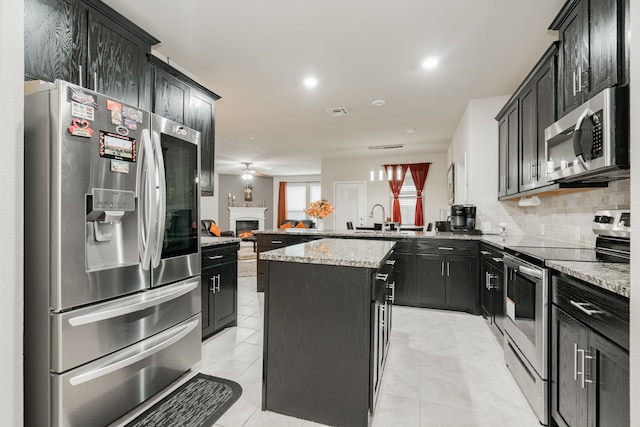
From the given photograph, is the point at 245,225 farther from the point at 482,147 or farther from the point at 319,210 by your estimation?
the point at 482,147

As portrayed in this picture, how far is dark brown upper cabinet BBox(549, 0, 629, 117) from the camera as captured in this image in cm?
150

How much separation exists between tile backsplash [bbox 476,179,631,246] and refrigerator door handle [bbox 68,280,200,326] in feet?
9.85

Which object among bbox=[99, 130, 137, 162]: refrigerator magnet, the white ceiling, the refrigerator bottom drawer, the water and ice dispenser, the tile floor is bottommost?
the tile floor

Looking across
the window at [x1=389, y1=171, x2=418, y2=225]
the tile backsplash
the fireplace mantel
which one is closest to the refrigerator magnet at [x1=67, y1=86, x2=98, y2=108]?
the tile backsplash

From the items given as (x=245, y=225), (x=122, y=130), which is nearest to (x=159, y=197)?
(x=122, y=130)

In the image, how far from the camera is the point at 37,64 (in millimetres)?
1673

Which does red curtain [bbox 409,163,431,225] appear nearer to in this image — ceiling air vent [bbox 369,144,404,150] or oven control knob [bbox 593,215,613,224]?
ceiling air vent [bbox 369,144,404,150]

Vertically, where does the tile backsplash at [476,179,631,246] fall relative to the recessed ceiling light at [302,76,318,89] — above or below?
below

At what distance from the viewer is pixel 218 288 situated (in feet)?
9.29

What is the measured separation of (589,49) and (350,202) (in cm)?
681

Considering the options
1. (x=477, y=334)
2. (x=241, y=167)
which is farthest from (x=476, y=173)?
(x=241, y=167)

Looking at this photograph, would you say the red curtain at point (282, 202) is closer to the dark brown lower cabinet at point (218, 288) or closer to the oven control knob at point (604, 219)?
the dark brown lower cabinet at point (218, 288)

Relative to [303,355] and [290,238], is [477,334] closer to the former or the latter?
[303,355]

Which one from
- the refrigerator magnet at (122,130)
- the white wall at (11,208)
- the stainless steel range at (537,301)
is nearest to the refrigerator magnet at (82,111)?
the refrigerator magnet at (122,130)
